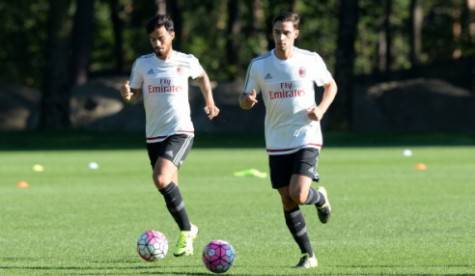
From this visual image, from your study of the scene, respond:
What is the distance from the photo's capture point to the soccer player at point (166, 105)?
529 inches

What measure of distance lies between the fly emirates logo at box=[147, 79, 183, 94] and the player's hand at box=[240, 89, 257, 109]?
5.16 ft

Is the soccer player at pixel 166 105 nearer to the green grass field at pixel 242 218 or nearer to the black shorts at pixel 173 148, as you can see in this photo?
the black shorts at pixel 173 148

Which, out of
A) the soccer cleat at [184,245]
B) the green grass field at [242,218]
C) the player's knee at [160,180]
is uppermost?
the player's knee at [160,180]

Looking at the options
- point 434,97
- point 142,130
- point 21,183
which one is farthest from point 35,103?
point 21,183

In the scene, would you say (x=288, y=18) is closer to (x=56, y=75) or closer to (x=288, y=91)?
(x=288, y=91)

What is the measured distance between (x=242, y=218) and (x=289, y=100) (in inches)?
197

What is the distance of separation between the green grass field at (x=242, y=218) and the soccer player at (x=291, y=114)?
0.63 meters

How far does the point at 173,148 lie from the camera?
13531 mm

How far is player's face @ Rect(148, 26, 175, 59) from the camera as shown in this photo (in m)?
13.4

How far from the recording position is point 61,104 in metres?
47.4

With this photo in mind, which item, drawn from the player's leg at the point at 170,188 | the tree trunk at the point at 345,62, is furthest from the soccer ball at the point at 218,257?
the tree trunk at the point at 345,62

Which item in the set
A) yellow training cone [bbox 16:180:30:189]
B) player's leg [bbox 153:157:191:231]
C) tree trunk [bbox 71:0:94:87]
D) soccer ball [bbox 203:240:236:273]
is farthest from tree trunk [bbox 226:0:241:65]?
soccer ball [bbox 203:240:236:273]

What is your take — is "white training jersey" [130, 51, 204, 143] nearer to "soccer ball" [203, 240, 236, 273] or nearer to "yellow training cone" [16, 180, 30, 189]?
"soccer ball" [203, 240, 236, 273]

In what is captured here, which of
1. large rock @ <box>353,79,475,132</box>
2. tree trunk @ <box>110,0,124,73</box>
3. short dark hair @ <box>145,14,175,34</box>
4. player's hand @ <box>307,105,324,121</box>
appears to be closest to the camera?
player's hand @ <box>307,105,324,121</box>
